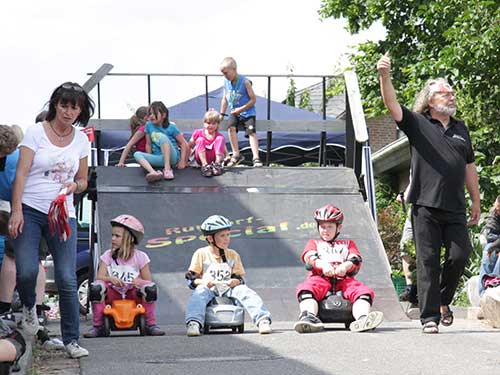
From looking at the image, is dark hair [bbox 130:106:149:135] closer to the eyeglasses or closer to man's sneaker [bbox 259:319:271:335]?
man's sneaker [bbox 259:319:271:335]

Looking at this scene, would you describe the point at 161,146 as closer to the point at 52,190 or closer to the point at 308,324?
the point at 308,324

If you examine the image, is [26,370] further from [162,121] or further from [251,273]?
[162,121]

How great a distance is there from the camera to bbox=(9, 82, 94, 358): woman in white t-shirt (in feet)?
26.0

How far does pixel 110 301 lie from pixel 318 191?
4.95m

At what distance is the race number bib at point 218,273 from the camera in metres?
10.4

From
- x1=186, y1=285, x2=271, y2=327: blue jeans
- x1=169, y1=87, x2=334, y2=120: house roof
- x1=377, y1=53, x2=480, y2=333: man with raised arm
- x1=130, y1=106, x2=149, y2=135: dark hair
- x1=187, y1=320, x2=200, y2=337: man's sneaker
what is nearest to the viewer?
x1=377, y1=53, x2=480, y2=333: man with raised arm

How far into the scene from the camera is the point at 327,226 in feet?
34.4

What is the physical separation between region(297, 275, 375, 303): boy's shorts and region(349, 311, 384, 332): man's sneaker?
0.47 m

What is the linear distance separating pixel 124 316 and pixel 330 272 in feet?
5.93

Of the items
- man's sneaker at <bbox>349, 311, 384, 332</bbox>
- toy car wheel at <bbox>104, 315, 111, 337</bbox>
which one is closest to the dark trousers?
man's sneaker at <bbox>349, 311, 384, 332</bbox>

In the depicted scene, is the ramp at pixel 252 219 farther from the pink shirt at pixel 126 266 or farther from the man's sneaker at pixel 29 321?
the man's sneaker at pixel 29 321

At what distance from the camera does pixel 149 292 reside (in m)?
10.1

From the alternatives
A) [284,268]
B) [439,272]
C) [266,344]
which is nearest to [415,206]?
[439,272]

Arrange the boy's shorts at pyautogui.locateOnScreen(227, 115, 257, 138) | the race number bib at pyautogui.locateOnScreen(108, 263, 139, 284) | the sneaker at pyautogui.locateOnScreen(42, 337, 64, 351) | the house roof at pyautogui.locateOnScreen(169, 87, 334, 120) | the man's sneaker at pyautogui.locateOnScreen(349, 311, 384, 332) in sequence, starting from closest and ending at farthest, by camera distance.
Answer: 1. the sneaker at pyautogui.locateOnScreen(42, 337, 64, 351)
2. the man's sneaker at pyautogui.locateOnScreen(349, 311, 384, 332)
3. the race number bib at pyautogui.locateOnScreen(108, 263, 139, 284)
4. the boy's shorts at pyautogui.locateOnScreen(227, 115, 257, 138)
5. the house roof at pyautogui.locateOnScreen(169, 87, 334, 120)
